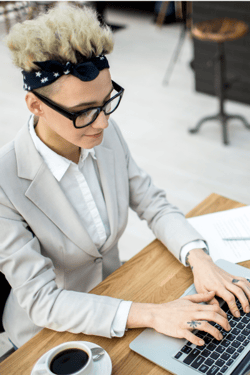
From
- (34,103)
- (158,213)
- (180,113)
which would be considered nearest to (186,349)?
(158,213)

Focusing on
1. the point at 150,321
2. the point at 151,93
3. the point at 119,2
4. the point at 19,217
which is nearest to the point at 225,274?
the point at 150,321

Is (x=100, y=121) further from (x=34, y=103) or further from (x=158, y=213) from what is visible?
(x=158, y=213)

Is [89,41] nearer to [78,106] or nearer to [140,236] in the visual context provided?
[78,106]

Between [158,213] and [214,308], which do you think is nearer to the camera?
[214,308]

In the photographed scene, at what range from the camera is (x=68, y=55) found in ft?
2.96

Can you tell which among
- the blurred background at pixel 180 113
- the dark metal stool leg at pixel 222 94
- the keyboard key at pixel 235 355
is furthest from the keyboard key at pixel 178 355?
the dark metal stool leg at pixel 222 94

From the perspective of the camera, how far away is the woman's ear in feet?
3.15

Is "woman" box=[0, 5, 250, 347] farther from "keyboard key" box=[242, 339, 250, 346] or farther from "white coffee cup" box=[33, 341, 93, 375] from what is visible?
"white coffee cup" box=[33, 341, 93, 375]

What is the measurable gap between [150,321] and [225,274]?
23 cm

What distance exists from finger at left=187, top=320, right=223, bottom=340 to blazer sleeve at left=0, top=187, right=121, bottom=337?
7.2 inches

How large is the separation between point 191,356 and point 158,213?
0.51 m

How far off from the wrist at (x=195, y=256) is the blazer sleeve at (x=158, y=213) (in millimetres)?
32

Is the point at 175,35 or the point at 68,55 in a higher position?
the point at 68,55

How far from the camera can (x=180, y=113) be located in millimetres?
3938
